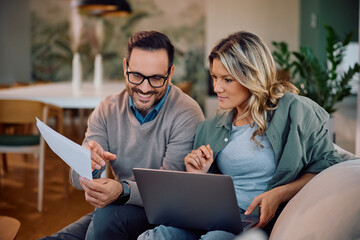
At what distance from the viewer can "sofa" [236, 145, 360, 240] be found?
1.28 m

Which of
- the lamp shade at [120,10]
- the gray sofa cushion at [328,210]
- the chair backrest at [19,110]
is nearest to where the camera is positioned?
the gray sofa cushion at [328,210]

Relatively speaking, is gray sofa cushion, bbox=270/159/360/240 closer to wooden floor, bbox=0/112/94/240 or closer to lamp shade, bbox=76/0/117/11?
wooden floor, bbox=0/112/94/240

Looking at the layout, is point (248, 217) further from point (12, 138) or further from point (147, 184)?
point (12, 138)

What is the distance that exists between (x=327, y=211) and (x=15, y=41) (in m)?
9.56

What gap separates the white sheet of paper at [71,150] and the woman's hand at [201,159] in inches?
16.8

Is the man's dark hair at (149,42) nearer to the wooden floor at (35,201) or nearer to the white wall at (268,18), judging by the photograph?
the wooden floor at (35,201)

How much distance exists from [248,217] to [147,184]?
421 mm

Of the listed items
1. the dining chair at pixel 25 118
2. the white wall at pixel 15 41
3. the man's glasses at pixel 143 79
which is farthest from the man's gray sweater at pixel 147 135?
the white wall at pixel 15 41

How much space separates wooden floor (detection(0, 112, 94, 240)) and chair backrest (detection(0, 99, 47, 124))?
0.58 m

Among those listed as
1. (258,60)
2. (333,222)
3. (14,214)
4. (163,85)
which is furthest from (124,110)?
(14,214)

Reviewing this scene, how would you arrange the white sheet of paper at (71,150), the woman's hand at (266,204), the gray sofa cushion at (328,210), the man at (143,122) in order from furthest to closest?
the man at (143,122) → the woman's hand at (266,204) → the white sheet of paper at (71,150) → the gray sofa cushion at (328,210)

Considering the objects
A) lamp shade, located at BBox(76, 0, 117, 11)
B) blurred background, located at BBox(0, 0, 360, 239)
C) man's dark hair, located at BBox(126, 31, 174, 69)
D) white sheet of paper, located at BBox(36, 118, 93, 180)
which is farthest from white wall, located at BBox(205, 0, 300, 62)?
white sheet of paper, located at BBox(36, 118, 93, 180)

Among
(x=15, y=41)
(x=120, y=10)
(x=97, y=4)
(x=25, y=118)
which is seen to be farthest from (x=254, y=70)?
(x=15, y=41)

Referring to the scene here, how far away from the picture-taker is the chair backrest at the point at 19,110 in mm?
3797
